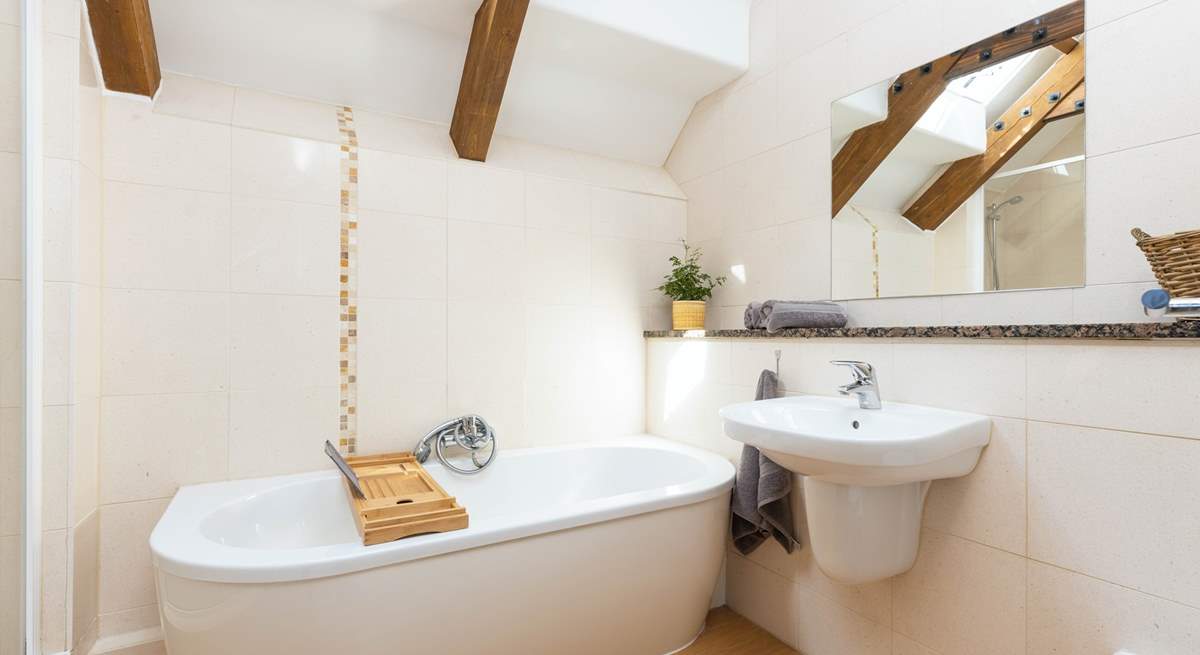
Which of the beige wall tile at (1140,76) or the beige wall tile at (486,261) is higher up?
the beige wall tile at (1140,76)

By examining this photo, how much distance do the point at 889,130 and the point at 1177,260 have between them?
Answer: 103 centimetres

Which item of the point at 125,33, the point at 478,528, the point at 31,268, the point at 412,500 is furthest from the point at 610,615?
the point at 125,33

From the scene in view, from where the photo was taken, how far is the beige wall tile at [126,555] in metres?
1.77

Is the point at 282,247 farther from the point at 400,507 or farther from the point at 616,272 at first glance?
the point at 616,272

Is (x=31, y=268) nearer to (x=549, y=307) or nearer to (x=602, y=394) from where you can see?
(x=549, y=307)

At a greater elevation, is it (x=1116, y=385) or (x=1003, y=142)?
(x=1003, y=142)

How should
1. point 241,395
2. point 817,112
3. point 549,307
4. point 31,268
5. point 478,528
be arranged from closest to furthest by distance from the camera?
point 31,268 < point 478,528 < point 241,395 < point 817,112 < point 549,307

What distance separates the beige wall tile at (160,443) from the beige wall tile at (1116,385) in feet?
7.92

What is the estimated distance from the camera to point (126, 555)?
180cm

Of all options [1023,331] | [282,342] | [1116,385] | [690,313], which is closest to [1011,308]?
[1023,331]

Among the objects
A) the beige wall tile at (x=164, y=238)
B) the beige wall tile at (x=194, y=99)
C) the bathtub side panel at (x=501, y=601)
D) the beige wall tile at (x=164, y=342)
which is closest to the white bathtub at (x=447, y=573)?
the bathtub side panel at (x=501, y=601)

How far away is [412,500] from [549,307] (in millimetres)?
1145

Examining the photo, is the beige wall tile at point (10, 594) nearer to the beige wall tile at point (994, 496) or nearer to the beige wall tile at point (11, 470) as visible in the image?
the beige wall tile at point (11, 470)

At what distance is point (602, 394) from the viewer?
2656mm
